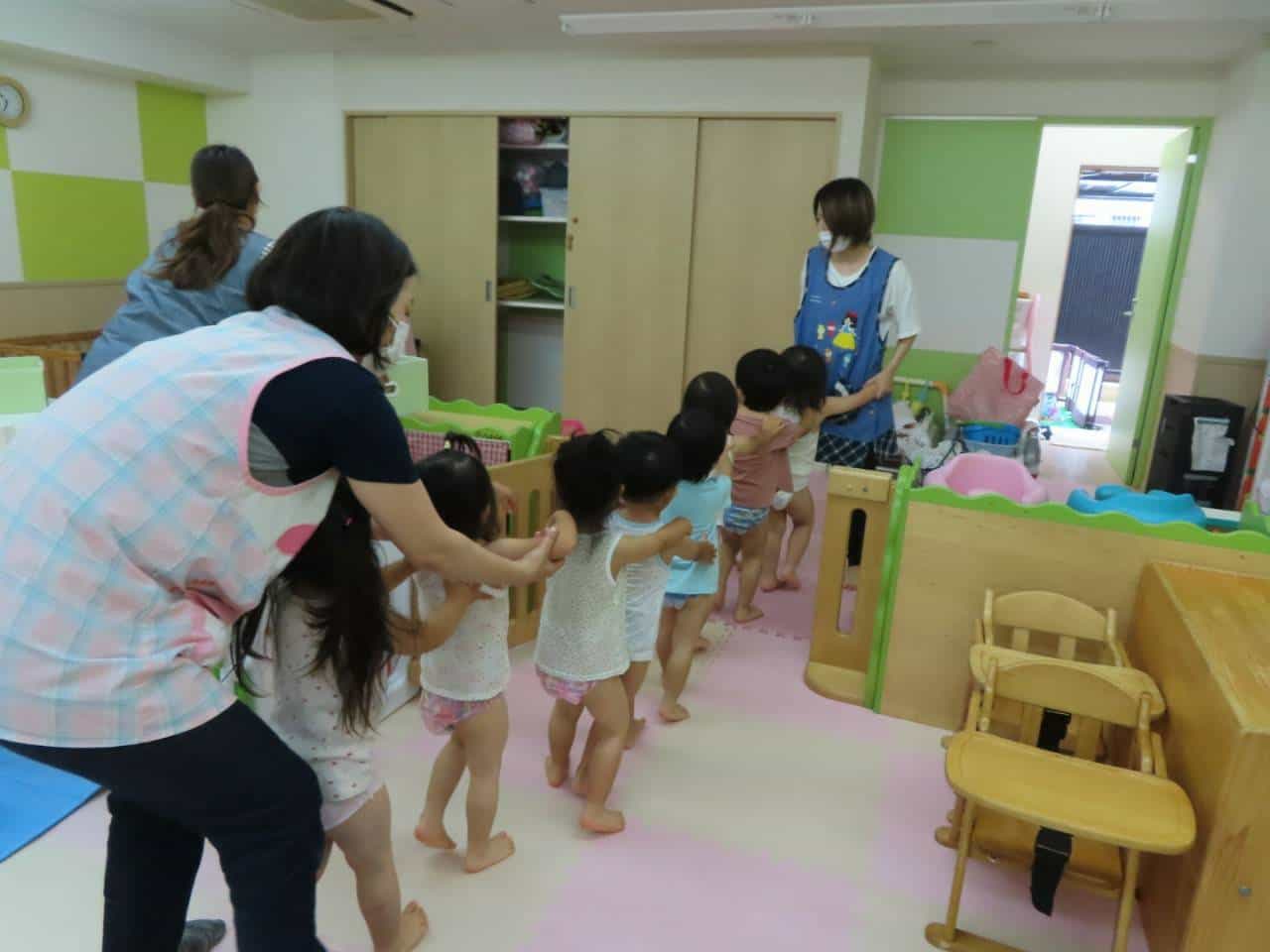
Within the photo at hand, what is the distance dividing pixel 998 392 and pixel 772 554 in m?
2.33

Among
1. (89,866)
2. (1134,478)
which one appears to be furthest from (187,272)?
(1134,478)

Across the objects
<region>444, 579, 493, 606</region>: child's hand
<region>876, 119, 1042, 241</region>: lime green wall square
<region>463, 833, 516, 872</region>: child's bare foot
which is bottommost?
<region>463, 833, 516, 872</region>: child's bare foot

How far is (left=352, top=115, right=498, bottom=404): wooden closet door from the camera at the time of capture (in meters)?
5.17

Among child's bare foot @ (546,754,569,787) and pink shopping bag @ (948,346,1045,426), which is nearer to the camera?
child's bare foot @ (546,754,569,787)

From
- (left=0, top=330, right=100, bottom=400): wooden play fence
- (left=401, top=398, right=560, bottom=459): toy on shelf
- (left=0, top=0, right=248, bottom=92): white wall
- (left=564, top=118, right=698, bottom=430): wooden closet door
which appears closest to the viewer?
(left=401, top=398, right=560, bottom=459): toy on shelf

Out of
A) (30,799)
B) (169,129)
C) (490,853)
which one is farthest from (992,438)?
(169,129)

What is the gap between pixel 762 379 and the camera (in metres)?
2.58

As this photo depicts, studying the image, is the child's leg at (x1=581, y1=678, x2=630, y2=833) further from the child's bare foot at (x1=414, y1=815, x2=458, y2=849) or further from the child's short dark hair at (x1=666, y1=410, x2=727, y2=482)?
the child's short dark hair at (x1=666, y1=410, x2=727, y2=482)

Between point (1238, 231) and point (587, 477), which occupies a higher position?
point (1238, 231)

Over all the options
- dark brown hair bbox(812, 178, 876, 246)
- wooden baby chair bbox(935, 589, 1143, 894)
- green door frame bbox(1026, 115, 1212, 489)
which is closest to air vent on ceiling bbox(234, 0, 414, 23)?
dark brown hair bbox(812, 178, 876, 246)

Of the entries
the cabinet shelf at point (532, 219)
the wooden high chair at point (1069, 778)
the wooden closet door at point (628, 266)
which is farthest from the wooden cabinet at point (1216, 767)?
the cabinet shelf at point (532, 219)

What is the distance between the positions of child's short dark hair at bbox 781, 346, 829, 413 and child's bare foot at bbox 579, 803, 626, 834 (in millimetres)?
1371

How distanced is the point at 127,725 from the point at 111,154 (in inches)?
199

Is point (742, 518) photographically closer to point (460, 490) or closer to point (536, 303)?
point (460, 490)
